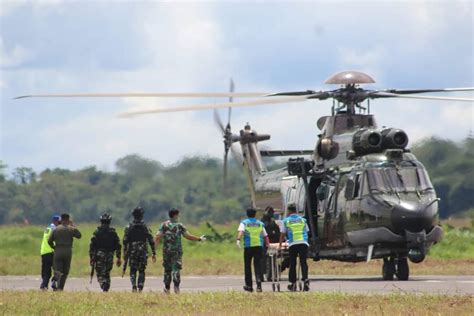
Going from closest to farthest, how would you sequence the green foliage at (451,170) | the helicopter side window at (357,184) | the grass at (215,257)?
the helicopter side window at (357,184) → the grass at (215,257) → the green foliage at (451,170)

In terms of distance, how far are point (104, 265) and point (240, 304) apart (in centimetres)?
592

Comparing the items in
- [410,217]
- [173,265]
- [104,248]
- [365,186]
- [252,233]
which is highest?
[365,186]

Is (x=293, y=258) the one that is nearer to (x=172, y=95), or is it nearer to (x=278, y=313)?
(x=172, y=95)

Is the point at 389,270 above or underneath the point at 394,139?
underneath

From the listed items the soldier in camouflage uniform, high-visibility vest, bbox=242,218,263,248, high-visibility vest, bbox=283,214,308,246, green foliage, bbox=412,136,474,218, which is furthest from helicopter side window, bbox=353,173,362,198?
green foliage, bbox=412,136,474,218

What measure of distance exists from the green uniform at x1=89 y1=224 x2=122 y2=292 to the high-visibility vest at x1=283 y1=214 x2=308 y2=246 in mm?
3417

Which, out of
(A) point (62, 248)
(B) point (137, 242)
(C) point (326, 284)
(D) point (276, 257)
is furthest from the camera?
(C) point (326, 284)

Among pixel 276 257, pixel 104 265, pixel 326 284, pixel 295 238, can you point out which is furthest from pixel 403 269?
pixel 104 265

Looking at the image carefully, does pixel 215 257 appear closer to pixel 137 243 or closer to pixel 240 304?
pixel 137 243

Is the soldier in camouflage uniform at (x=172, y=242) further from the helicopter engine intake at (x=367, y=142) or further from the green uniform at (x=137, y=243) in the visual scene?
the helicopter engine intake at (x=367, y=142)

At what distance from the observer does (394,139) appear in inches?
1270

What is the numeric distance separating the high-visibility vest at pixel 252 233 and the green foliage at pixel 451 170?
79.4 feet

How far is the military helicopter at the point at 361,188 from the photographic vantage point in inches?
1233

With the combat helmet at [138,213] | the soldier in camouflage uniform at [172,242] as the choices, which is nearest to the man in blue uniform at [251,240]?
the soldier in camouflage uniform at [172,242]
